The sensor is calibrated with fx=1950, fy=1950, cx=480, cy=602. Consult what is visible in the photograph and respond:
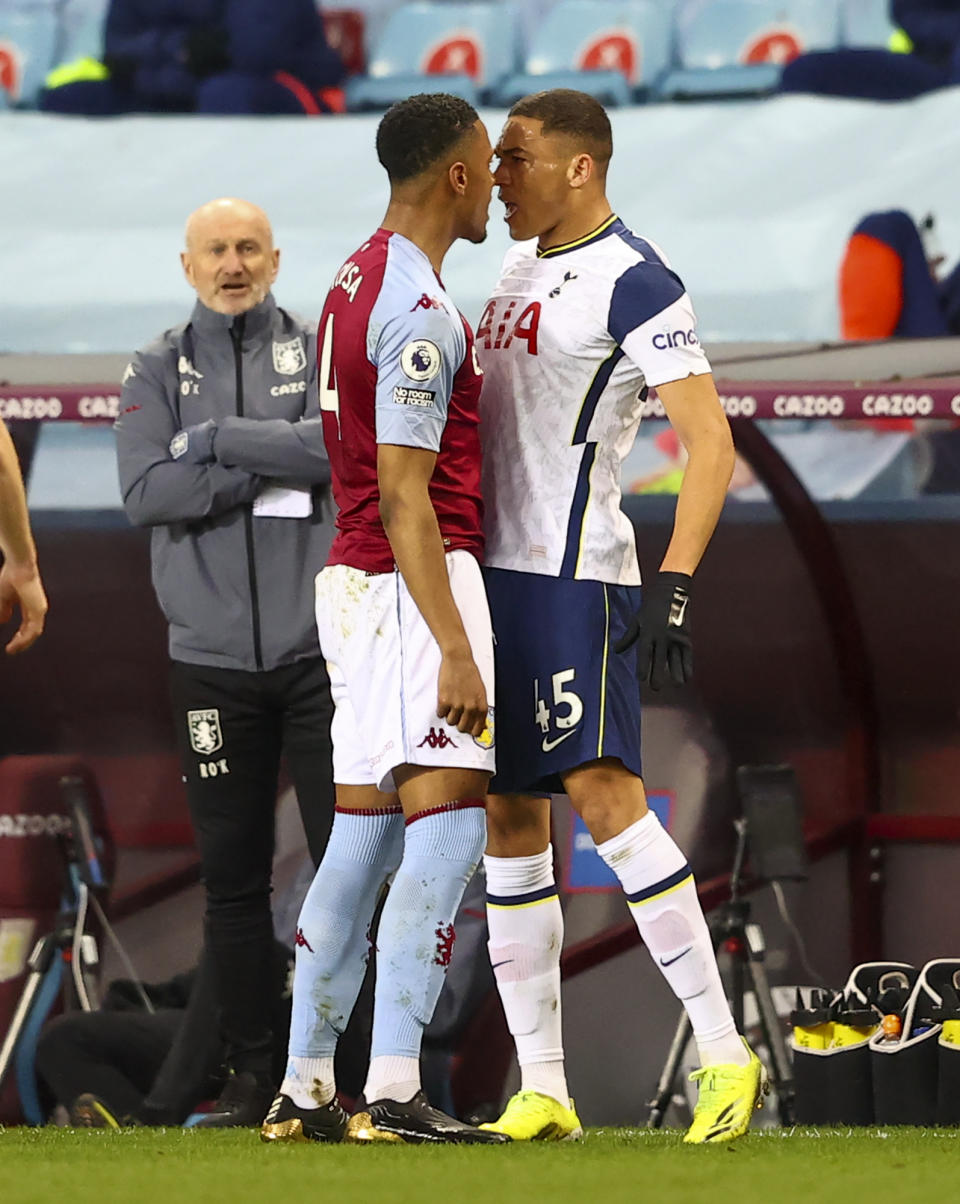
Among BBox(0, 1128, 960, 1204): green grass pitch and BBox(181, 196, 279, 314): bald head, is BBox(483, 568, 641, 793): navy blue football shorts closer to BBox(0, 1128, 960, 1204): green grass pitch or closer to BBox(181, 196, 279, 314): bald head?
BBox(0, 1128, 960, 1204): green grass pitch

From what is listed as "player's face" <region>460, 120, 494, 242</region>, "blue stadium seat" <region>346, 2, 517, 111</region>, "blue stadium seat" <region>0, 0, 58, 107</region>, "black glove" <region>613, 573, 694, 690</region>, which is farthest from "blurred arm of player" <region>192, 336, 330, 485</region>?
"blue stadium seat" <region>0, 0, 58, 107</region>

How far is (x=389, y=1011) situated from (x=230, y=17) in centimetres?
983

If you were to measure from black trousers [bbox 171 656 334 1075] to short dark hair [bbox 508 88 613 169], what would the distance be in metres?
1.29

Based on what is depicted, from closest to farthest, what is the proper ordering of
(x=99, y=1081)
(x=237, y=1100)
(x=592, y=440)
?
(x=592, y=440) → (x=237, y=1100) → (x=99, y=1081)

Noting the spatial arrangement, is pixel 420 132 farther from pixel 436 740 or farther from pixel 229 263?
pixel 229 263

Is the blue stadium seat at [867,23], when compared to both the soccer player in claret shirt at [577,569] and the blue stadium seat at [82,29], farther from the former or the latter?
the soccer player in claret shirt at [577,569]

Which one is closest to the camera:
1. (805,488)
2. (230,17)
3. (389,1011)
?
(389,1011)

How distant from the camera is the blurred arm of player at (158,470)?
13.8 ft

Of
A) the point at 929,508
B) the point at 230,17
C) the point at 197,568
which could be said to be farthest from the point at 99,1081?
the point at 230,17

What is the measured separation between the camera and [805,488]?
16.7 ft

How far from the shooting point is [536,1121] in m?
3.35

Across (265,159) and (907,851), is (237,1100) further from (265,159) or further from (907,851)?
(265,159)

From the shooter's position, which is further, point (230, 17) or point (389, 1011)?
point (230, 17)

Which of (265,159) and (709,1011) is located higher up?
(265,159)
